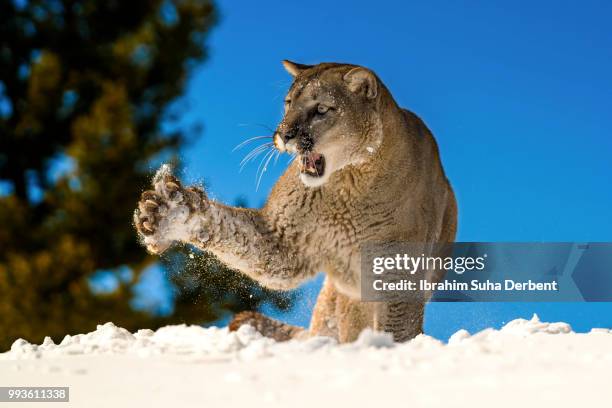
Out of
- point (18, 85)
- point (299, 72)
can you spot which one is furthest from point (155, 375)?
point (18, 85)

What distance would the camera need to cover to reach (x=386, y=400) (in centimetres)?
259

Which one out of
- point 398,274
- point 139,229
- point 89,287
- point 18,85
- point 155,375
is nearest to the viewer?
point 155,375

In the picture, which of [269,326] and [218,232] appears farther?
[269,326]

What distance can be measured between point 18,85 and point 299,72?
1043cm

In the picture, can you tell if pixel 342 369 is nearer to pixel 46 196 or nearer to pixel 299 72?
pixel 299 72

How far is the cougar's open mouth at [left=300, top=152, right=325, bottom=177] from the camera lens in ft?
15.9

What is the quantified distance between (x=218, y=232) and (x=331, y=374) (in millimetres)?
2162

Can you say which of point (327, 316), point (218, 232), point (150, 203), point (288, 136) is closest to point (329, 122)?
point (288, 136)

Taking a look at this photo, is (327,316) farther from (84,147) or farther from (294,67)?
(84,147)

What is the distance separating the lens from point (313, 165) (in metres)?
4.85

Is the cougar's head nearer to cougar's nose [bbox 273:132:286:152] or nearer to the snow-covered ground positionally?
cougar's nose [bbox 273:132:286:152]

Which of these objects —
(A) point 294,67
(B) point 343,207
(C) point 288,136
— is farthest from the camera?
(A) point 294,67

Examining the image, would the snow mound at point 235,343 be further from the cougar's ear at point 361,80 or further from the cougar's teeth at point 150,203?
the cougar's ear at point 361,80

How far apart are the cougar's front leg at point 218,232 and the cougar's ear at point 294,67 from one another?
3.48ft
